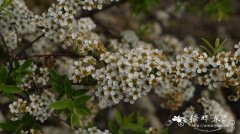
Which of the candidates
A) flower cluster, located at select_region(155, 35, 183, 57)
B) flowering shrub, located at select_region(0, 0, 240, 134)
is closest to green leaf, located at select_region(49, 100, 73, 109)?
flowering shrub, located at select_region(0, 0, 240, 134)

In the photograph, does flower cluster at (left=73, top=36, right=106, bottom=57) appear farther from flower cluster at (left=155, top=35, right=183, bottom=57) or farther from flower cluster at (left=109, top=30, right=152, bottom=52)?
flower cluster at (left=155, top=35, right=183, bottom=57)

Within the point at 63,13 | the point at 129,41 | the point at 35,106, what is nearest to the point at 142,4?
the point at 129,41

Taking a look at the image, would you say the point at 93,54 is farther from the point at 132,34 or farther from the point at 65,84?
the point at 132,34

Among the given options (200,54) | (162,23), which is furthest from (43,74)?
(162,23)

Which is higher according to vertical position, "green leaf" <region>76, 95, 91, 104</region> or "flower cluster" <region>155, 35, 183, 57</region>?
"flower cluster" <region>155, 35, 183, 57</region>

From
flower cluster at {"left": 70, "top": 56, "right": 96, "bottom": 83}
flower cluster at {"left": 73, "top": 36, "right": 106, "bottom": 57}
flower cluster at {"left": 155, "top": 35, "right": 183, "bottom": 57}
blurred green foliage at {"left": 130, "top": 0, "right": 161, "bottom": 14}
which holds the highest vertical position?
blurred green foliage at {"left": 130, "top": 0, "right": 161, "bottom": 14}

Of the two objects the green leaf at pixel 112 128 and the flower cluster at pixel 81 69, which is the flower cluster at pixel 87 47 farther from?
the green leaf at pixel 112 128
